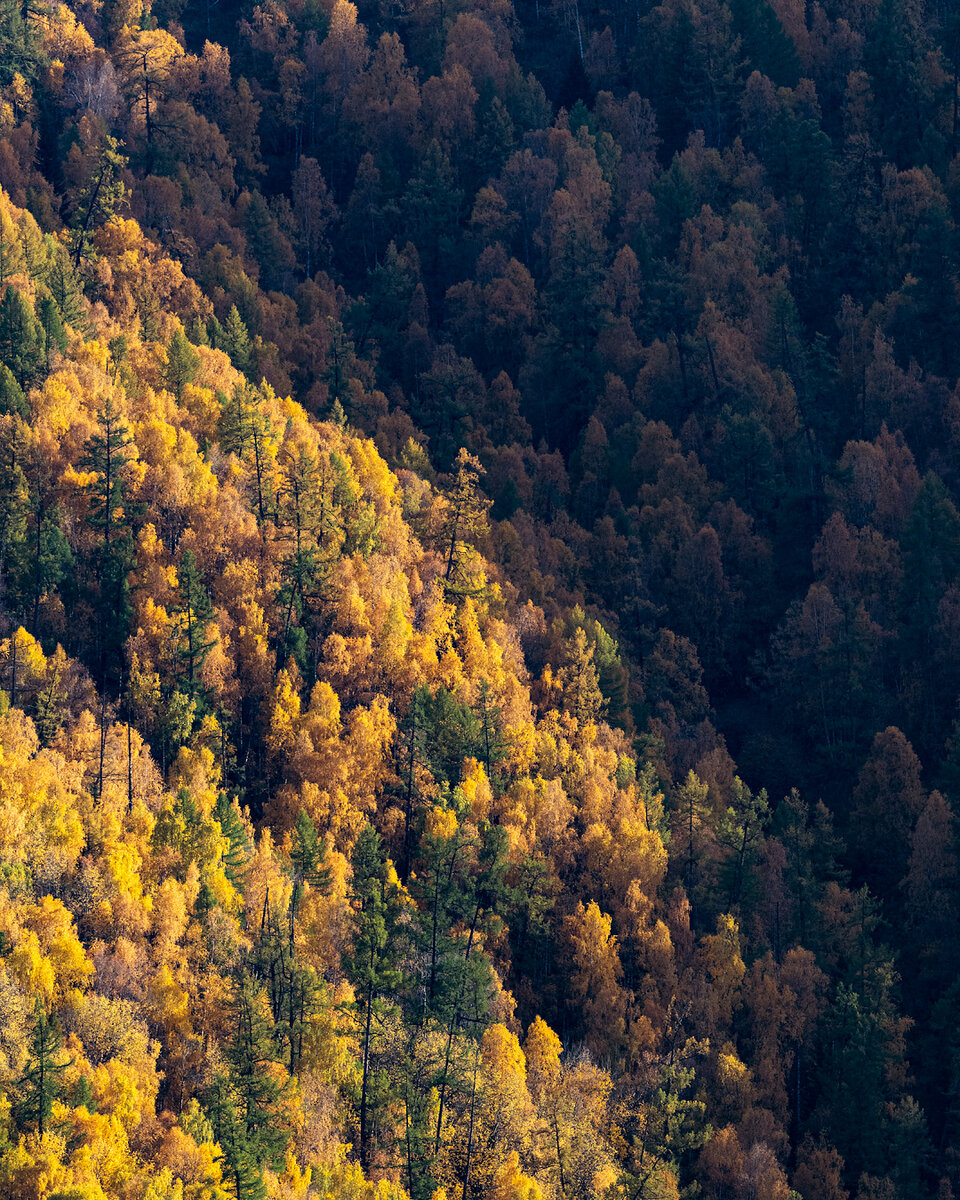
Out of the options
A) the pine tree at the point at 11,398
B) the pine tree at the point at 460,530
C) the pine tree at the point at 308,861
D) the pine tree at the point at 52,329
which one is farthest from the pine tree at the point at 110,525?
the pine tree at the point at 460,530

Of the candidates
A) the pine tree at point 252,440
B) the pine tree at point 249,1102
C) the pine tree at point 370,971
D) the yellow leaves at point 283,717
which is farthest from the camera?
the pine tree at point 252,440

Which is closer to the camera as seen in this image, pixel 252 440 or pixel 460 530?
pixel 252 440

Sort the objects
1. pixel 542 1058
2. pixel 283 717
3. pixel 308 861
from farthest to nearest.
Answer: pixel 283 717 < pixel 308 861 < pixel 542 1058

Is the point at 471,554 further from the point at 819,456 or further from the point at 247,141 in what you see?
the point at 247,141

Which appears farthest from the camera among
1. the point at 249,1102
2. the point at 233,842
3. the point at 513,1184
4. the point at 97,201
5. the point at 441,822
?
the point at 97,201

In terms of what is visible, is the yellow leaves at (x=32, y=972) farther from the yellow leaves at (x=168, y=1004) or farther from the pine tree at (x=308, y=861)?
the pine tree at (x=308, y=861)

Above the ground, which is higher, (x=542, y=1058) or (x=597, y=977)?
(x=542, y=1058)

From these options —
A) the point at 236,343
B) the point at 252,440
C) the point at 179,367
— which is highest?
the point at 252,440

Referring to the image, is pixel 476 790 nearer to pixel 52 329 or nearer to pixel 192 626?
pixel 192 626

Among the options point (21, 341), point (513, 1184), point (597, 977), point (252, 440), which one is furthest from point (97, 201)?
point (513, 1184)
